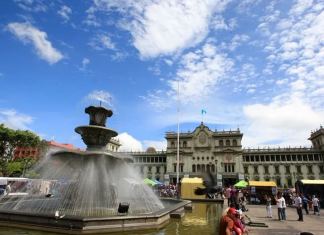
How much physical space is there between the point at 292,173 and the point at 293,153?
5949 mm

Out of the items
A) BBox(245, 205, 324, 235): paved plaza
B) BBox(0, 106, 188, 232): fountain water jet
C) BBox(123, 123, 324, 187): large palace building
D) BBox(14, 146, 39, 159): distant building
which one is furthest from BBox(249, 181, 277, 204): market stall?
BBox(123, 123, 324, 187): large palace building

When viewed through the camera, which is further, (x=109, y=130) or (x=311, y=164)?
(x=311, y=164)

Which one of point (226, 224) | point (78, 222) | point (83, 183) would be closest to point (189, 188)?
point (83, 183)

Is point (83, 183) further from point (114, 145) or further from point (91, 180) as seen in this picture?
point (114, 145)

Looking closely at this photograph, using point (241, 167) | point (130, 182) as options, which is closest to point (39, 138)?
point (130, 182)

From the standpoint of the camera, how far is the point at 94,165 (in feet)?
46.8

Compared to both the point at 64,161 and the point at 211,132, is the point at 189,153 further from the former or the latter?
the point at 64,161

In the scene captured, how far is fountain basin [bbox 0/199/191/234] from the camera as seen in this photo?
930 cm

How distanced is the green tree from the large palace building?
124 ft

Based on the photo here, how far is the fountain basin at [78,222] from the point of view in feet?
30.5

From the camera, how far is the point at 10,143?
41.6 meters

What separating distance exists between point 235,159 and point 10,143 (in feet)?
190

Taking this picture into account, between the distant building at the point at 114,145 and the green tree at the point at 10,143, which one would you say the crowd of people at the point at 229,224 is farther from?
the distant building at the point at 114,145

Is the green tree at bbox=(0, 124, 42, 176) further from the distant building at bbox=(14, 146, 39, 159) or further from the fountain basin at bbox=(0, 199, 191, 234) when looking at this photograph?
the fountain basin at bbox=(0, 199, 191, 234)
